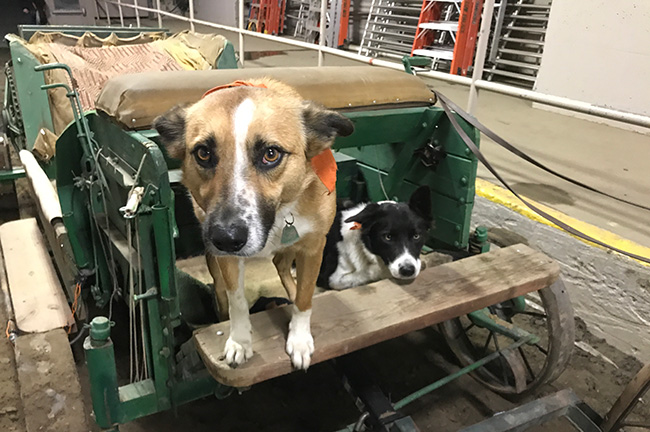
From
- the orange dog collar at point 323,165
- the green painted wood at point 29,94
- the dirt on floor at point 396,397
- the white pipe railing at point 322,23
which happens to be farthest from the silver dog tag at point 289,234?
the white pipe railing at point 322,23

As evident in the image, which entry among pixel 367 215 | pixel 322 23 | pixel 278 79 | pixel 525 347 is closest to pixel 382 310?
pixel 367 215

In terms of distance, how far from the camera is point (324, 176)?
141 centimetres

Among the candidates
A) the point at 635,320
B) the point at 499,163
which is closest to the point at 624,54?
the point at 499,163

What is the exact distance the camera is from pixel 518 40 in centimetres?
649

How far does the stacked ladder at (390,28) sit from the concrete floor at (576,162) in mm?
2338

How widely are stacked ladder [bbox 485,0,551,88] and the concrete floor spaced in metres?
1.07

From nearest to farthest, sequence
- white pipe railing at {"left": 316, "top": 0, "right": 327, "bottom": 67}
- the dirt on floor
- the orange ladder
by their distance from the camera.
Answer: the dirt on floor
white pipe railing at {"left": 316, "top": 0, "right": 327, "bottom": 67}
the orange ladder

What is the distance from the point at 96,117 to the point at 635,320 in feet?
8.55

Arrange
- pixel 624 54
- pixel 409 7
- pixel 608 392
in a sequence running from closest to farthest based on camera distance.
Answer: pixel 608 392 < pixel 624 54 < pixel 409 7

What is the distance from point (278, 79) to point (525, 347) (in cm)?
193

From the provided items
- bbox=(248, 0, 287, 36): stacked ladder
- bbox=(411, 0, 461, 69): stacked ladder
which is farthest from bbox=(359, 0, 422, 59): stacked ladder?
bbox=(248, 0, 287, 36): stacked ladder

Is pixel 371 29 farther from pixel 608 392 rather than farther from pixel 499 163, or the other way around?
pixel 608 392

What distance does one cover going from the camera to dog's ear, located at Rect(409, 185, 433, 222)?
1.99 m

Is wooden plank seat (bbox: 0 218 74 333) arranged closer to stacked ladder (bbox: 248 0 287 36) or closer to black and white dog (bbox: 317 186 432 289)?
black and white dog (bbox: 317 186 432 289)
